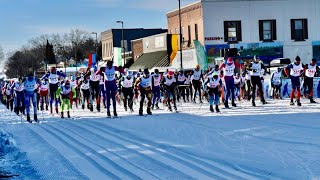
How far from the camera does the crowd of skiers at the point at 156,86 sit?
66.7ft

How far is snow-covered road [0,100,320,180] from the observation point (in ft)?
28.3

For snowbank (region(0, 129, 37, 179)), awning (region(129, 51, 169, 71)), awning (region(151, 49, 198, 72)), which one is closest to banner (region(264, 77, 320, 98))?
snowbank (region(0, 129, 37, 179))

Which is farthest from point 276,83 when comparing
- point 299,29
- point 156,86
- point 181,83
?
point 299,29

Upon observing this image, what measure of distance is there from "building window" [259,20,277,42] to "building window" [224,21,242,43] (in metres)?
2.05

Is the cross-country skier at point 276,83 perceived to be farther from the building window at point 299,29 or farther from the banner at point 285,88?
the building window at point 299,29

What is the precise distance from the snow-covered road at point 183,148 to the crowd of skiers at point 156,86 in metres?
3.05

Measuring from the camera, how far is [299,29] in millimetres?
50000

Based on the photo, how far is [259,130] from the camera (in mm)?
13250

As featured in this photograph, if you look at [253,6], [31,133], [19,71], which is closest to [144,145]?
[31,133]

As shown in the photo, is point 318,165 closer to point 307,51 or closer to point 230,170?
point 230,170

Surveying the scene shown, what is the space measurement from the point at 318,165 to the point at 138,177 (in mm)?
2782

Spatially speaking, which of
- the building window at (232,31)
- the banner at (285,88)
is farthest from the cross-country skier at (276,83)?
the building window at (232,31)

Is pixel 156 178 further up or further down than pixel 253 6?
further down

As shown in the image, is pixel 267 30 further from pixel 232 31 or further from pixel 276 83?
pixel 276 83
